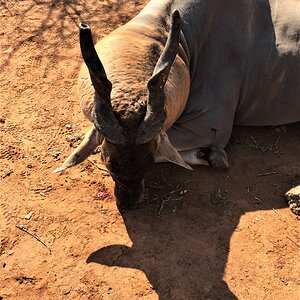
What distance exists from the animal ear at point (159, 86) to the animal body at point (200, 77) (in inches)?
2.4

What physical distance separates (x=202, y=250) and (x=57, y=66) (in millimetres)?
3601

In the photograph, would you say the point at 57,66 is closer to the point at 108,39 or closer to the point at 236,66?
the point at 108,39

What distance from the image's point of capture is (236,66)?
5750 mm

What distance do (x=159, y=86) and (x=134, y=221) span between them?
170 cm

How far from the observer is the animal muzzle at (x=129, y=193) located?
4469 millimetres

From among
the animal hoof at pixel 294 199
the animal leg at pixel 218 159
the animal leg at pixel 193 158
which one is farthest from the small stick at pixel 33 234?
the animal hoof at pixel 294 199

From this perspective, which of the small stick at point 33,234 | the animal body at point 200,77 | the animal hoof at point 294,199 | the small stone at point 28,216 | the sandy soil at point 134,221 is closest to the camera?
the animal body at point 200,77

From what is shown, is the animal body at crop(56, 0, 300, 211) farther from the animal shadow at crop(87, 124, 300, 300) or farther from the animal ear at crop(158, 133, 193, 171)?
the animal shadow at crop(87, 124, 300, 300)

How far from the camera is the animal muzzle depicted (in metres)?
4.47

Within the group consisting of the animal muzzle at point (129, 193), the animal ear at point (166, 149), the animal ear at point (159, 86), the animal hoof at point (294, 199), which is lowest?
the animal hoof at point (294, 199)

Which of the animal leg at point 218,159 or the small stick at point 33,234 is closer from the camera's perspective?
the small stick at point 33,234

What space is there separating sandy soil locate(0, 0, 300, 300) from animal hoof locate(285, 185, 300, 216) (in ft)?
0.26

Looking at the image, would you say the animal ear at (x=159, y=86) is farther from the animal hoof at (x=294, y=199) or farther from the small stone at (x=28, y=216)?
the animal hoof at (x=294, y=199)

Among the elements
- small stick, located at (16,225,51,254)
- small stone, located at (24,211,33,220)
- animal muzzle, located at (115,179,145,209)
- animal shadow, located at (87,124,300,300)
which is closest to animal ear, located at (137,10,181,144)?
animal muzzle, located at (115,179,145,209)
